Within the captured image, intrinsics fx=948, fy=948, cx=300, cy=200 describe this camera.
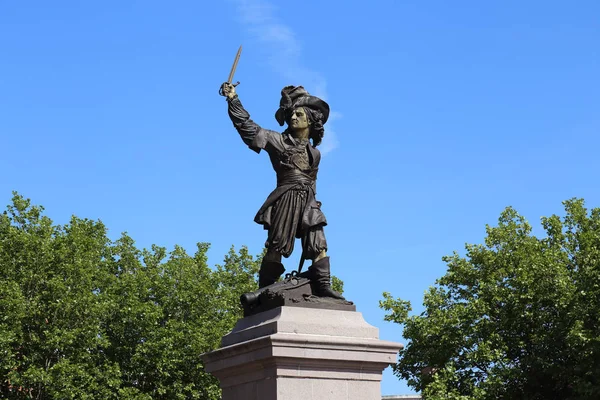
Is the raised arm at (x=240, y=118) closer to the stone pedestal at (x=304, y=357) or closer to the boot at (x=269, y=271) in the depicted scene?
the boot at (x=269, y=271)

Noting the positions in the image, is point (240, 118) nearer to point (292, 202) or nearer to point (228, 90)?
point (228, 90)

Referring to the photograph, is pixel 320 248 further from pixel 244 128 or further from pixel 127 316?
pixel 127 316

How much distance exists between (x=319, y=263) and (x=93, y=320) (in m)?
22.5

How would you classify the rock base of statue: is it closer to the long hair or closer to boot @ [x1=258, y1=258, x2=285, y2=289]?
boot @ [x1=258, y1=258, x2=285, y2=289]

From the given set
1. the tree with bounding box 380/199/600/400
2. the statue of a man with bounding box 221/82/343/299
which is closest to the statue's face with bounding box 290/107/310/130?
the statue of a man with bounding box 221/82/343/299

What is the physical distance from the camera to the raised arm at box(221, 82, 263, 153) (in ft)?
39.6

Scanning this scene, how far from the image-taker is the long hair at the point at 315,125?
488 inches

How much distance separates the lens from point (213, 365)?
1159 cm

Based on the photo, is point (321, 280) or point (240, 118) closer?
point (321, 280)

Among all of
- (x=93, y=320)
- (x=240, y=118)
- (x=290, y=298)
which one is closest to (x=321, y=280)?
(x=290, y=298)

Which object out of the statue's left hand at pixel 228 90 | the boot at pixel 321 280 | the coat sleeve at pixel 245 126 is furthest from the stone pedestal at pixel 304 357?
the statue's left hand at pixel 228 90

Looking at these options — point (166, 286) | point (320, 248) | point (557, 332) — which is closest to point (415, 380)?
point (557, 332)

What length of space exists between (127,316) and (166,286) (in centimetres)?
282

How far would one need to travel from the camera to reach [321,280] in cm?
1164
